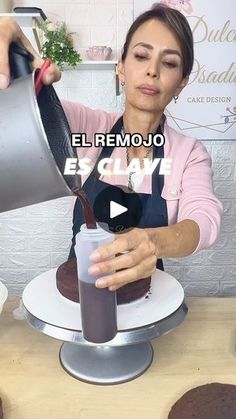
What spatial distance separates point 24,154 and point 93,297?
176 millimetres

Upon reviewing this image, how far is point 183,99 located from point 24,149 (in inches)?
25.5

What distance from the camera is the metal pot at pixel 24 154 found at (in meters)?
0.40

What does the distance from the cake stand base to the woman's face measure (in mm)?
501

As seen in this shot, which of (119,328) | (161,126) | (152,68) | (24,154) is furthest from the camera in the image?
(161,126)

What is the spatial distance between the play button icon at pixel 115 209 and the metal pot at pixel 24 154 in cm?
41

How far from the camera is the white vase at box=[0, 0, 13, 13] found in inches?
36.2

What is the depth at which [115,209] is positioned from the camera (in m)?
0.88

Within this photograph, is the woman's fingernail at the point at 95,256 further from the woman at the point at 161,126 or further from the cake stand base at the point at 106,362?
the woman at the point at 161,126

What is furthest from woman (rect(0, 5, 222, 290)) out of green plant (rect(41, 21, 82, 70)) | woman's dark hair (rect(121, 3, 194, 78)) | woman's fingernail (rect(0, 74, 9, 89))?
woman's fingernail (rect(0, 74, 9, 89))

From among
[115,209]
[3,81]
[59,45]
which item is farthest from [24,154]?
[59,45]

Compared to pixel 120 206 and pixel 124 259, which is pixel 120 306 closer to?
pixel 124 259

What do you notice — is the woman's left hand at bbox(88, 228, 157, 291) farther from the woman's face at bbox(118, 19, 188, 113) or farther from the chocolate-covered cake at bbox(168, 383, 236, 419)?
the woman's face at bbox(118, 19, 188, 113)

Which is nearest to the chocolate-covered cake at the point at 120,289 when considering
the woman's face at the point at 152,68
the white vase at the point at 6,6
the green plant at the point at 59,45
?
the woman's face at the point at 152,68

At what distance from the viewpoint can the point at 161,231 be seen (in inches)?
23.8
